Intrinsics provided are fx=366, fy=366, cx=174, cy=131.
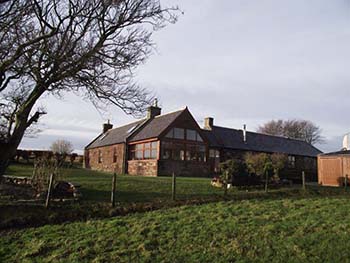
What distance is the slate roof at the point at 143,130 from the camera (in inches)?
1278

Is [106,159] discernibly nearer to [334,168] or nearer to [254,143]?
[254,143]

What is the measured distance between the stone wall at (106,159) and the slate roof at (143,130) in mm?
617

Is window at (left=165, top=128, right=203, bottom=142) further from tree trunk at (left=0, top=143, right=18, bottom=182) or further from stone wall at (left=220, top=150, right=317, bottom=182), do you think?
tree trunk at (left=0, top=143, right=18, bottom=182)

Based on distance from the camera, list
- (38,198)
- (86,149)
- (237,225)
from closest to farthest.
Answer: (237,225) < (38,198) < (86,149)

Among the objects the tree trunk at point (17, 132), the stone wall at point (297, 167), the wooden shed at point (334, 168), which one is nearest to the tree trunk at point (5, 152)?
the tree trunk at point (17, 132)

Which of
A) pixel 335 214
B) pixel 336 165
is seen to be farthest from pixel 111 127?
pixel 335 214

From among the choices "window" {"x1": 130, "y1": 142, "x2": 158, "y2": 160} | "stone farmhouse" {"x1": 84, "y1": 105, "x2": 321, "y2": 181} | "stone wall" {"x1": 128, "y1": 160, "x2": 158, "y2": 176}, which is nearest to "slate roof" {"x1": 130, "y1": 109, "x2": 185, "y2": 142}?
"stone farmhouse" {"x1": 84, "y1": 105, "x2": 321, "y2": 181}

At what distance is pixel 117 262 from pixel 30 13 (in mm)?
7021

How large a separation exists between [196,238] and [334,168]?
915 inches

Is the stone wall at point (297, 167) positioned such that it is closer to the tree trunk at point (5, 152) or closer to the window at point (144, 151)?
the window at point (144, 151)

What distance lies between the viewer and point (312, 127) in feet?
222

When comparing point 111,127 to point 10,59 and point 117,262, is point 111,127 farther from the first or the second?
point 117,262

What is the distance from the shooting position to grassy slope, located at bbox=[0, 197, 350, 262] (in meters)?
7.18

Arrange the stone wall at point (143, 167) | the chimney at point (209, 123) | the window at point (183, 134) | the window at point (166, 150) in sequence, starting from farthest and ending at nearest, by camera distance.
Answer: the chimney at point (209, 123) < the window at point (183, 134) < the window at point (166, 150) < the stone wall at point (143, 167)
